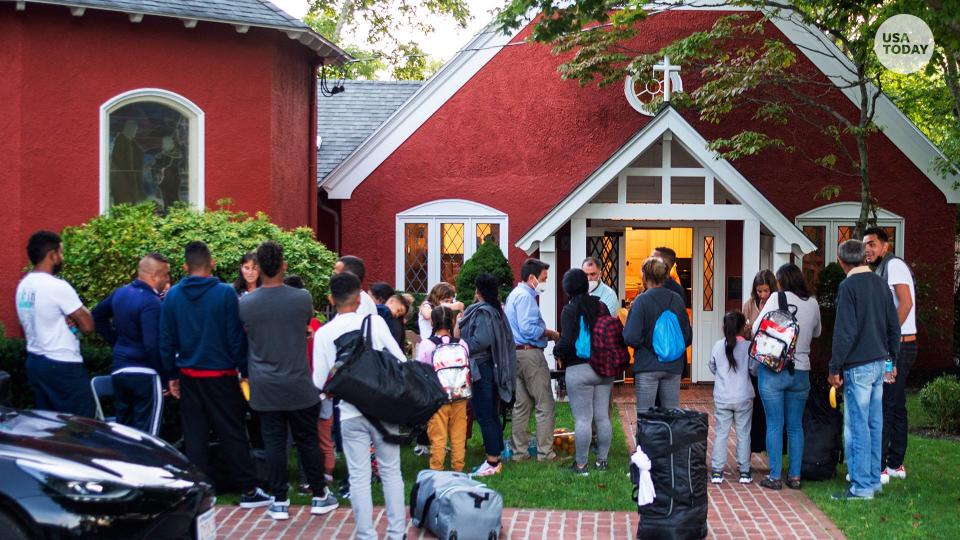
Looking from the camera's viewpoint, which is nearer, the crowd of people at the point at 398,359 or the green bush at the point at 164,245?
the crowd of people at the point at 398,359

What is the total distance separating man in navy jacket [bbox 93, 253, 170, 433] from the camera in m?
7.98

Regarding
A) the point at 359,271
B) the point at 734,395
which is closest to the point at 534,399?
the point at 734,395

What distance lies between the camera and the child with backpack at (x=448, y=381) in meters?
8.71

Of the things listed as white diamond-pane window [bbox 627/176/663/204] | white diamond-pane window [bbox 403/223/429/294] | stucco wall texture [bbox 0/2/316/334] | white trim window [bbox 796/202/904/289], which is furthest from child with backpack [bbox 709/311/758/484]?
white diamond-pane window [bbox 403/223/429/294]

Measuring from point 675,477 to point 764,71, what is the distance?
27.6ft

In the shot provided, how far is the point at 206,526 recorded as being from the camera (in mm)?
6004

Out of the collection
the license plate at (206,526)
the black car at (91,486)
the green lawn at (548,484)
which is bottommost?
the green lawn at (548,484)

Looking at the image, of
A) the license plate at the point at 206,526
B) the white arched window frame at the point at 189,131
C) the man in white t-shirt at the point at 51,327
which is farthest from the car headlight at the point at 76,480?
the white arched window frame at the point at 189,131

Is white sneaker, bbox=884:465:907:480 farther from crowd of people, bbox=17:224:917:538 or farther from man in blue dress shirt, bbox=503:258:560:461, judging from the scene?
man in blue dress shirt, bbox=503:258:560:461

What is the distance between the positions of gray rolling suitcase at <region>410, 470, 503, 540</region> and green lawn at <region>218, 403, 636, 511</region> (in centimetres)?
93

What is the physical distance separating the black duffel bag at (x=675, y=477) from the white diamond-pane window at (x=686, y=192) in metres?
8.63

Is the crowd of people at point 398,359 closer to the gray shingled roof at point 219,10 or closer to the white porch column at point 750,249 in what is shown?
the white porch column at point 750,249

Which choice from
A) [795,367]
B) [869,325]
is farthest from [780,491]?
[869,325]

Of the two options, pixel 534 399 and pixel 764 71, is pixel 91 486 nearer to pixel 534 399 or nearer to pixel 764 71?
pixel 534 399
